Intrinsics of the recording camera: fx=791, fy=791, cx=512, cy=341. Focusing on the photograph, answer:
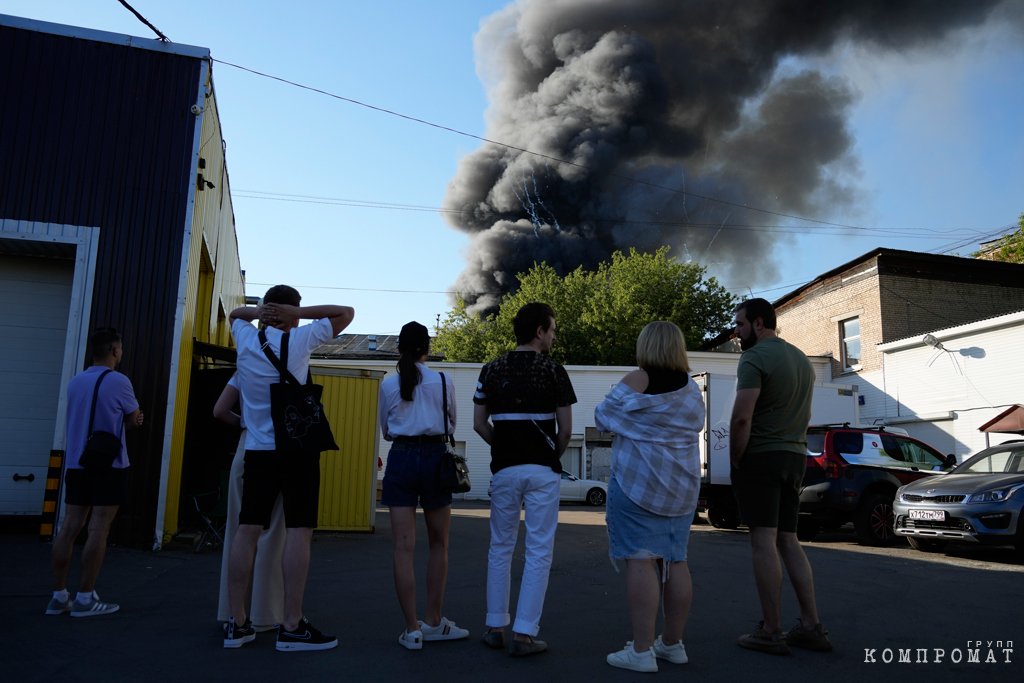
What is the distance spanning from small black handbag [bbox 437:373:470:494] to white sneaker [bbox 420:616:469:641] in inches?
27.3

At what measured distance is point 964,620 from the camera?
504 cm

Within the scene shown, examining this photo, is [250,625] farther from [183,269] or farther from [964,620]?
[183,269]

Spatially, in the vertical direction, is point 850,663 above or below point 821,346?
below

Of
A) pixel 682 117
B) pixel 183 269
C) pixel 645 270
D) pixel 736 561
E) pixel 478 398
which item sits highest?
pixel 682 117

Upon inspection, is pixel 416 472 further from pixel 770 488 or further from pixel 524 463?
pixel 770 488

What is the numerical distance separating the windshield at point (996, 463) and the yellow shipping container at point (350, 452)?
771cm

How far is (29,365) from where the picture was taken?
8.60 metres

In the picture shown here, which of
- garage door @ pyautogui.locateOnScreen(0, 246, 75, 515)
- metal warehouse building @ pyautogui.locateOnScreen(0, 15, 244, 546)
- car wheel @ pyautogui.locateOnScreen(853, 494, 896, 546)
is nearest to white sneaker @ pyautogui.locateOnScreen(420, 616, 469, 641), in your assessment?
metal warehouse building @ pyautogui.locateOnScreen(0, 15, 244, 546)

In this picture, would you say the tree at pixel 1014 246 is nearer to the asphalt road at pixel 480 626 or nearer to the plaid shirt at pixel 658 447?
the asphalt road at pixel 480 626

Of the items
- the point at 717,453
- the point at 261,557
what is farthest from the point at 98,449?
the point at 717,453

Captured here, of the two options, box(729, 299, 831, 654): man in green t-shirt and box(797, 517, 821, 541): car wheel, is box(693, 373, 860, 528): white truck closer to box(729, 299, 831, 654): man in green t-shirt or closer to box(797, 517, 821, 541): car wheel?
box(797, 517, 821, 541): car wheel

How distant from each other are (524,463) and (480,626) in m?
1.21

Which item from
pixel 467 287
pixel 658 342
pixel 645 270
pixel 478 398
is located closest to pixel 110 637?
pixel 478 398

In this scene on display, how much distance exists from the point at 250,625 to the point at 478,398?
1.64 meters
